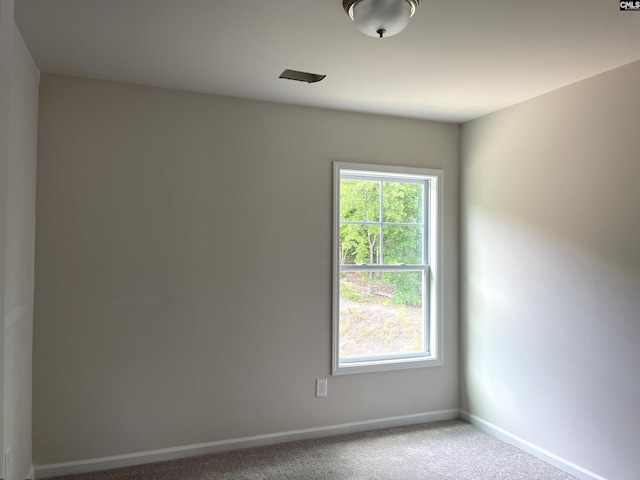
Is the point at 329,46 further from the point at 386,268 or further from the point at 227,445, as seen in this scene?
the point at 227,445

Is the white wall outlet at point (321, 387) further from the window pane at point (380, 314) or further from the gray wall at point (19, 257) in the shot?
the gray wall at point (19, 257)

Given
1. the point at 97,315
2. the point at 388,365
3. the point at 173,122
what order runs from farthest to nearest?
1. the point at 388,365
2. the point at 173,122
3. the point at 97,315

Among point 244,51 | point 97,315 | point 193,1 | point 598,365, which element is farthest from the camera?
point 97,315

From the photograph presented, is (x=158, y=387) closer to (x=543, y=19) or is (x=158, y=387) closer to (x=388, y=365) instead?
(x=388, y=365)

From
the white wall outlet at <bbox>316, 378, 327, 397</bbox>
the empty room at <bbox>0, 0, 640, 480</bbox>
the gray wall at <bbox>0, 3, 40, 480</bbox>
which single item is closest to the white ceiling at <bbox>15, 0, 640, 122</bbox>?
the empty room at <bbox>0, 0, 640, 480</bbox>

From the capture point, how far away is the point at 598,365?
109 inches

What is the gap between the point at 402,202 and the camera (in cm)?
391

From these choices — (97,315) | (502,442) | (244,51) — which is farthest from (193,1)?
(502,442)

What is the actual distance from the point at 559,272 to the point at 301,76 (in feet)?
6.69

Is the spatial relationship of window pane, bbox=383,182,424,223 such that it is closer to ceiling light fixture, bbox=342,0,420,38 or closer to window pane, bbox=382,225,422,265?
window pane, bbox=382,225,422,265

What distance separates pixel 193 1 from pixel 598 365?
286cm

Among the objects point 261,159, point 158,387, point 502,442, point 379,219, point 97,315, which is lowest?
point 502,442

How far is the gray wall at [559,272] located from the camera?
8.73ft

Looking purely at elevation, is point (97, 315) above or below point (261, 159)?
below
